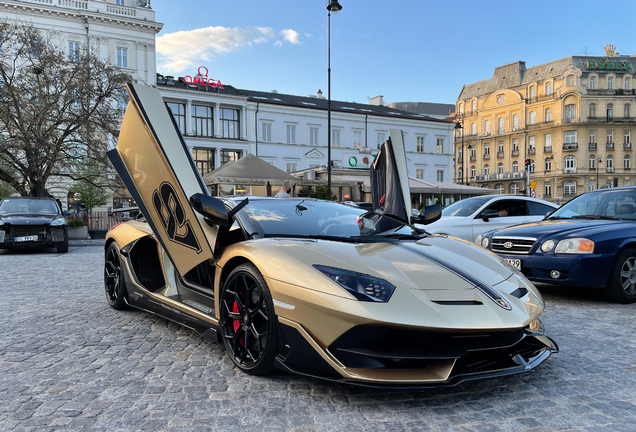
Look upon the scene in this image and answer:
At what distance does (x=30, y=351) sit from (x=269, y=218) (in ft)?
6.78

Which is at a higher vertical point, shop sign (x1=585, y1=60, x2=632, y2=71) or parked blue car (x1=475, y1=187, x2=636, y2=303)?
shop sign (x1=585, y1=60, x2=632, y2=71)

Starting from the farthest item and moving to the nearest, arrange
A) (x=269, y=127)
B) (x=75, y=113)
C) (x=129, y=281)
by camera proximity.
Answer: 1. (x=269, y=127)
2. (x=75, y=113)
3. (x=129, y=281)

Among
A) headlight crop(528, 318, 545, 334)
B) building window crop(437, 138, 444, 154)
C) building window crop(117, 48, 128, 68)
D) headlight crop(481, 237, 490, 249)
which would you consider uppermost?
building window crop(117, 48, 128, 68)

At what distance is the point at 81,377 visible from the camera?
3.10 metres

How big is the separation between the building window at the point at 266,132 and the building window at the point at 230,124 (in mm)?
2162

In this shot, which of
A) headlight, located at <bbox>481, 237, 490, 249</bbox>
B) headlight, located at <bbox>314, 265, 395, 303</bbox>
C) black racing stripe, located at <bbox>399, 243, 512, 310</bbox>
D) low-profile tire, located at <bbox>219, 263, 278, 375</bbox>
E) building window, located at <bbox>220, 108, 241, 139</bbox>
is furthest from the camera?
building window, located at <bbox>220, 108, 241, 139</bbox>

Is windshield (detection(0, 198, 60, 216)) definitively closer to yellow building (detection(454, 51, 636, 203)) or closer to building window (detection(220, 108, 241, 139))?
building window (detection(220, 108, 241, 139))

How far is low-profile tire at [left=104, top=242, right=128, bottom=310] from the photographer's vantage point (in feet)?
16.2

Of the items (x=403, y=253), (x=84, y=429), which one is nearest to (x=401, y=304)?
(x=403, y=253)

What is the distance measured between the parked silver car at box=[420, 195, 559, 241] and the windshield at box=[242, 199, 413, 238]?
213 inches

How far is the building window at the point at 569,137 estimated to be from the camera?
69.7 meters

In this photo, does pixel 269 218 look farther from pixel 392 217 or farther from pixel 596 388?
pixel 596 388

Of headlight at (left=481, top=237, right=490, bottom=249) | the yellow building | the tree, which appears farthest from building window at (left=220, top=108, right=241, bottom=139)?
headlight at (left=481, top=237, right=490, bottom=249)

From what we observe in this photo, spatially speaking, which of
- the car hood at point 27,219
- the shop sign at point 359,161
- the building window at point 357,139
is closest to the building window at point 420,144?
the building window at point 357,139
